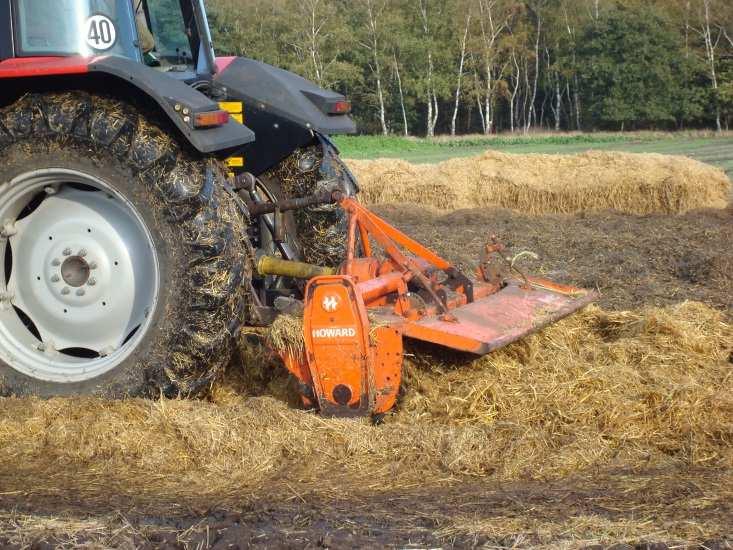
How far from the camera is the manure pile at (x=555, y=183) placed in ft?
51.1

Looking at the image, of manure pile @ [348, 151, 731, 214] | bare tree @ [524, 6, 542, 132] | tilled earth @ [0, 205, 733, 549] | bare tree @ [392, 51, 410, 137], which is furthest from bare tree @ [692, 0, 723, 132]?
tilled earth @ [0, 205, 733, 549]

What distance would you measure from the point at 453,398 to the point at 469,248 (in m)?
5.58

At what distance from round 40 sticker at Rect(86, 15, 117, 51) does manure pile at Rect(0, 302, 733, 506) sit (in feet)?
5.77

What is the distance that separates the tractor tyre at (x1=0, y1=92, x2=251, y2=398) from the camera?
4.48m

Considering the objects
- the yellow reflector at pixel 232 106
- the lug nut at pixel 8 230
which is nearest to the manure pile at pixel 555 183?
the yellow reflector at pixel 232 106

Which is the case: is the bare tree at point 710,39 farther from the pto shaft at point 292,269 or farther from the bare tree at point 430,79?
the pto shaft at point 292,269

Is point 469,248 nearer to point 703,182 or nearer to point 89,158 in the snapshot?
point 89,158

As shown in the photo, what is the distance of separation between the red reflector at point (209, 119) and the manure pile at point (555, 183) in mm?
11072

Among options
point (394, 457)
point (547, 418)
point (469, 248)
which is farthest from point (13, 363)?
point (469, 248)

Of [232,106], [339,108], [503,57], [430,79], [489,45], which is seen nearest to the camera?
[232,106]

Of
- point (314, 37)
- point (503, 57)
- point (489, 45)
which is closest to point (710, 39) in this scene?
point (489, 45)

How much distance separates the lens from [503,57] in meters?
54.7

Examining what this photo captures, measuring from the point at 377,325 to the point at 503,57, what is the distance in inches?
2064

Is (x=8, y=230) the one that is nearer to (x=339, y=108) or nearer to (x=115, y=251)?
(x=115, y=251)
